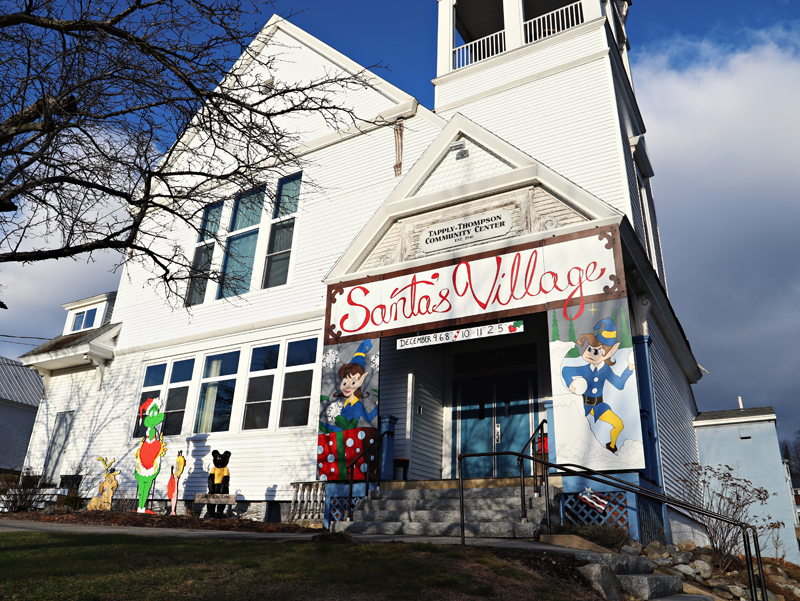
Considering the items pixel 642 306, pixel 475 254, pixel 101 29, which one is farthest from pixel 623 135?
pixel 101 29

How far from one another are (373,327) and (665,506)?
5.97m

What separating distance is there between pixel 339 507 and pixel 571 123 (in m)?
9.33

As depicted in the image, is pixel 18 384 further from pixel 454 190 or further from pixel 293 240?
pixel 454 190

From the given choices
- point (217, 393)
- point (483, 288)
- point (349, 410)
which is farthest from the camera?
point (217, 393)

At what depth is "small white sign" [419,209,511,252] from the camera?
37.3 feet

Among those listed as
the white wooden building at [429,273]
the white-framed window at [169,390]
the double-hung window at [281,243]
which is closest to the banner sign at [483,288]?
the white wooden building at [429,273]

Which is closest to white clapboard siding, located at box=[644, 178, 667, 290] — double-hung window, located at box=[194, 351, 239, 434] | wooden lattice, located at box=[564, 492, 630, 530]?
wooden lattice, located at box=[564, 492, 630, 530]

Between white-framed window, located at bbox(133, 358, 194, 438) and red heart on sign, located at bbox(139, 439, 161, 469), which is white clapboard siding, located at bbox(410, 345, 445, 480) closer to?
red heart on sign, located at bbox(139, 439, 161, 469)

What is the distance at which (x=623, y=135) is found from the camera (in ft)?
43.7

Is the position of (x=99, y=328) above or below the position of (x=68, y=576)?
above

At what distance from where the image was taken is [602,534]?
25.7 ft

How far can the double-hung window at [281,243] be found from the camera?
15.7 m

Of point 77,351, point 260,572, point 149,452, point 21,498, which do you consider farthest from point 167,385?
point 260,572

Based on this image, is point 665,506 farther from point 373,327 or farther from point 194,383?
point 194,383
